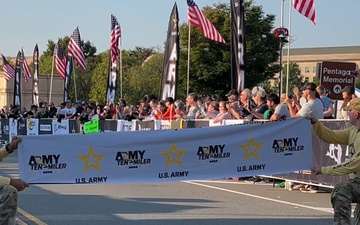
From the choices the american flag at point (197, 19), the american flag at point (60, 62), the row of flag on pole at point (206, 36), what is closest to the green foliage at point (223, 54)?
the american flag at point (60, 62)

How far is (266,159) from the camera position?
896cm

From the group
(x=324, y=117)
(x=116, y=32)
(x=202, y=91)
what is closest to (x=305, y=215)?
(x=324, y=117)

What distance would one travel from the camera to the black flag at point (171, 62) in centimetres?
2361

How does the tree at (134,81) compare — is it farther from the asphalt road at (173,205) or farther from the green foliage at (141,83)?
the asphalt road at (173,205)

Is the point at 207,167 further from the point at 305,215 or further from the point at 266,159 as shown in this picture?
the point at 305,215

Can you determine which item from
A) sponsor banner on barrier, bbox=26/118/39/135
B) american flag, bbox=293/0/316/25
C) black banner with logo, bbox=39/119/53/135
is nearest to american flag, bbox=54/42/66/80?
sponsor banner on barrier, bbox=26/118/39/135

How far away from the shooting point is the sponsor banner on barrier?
29.8 meters

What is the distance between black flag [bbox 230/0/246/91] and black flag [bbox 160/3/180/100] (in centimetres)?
240

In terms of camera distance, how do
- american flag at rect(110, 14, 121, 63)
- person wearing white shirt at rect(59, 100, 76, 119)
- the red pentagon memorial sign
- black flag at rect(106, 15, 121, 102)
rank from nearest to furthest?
the red pentagon memorial sign < person wearing white shirt at rect(59, 100, 76, 119) < black flag at rect(106, 15, 121, 102) < american flag at rect(110, 14, 121, 63)

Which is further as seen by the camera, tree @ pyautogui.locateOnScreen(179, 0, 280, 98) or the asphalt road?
tree @ pyautogui.locateOnScreen(179, 0, 280, 98)

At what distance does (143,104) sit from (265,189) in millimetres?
8890

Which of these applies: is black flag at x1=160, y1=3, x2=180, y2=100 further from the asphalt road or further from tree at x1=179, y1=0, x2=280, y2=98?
tree at x1=179, y1=0, x2=280, y2=98

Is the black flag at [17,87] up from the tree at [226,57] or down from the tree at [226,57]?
down

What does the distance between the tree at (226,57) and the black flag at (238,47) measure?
111 feet
